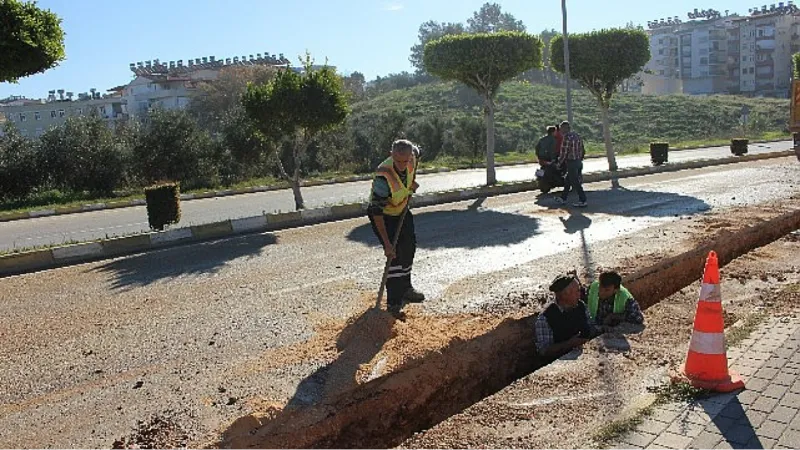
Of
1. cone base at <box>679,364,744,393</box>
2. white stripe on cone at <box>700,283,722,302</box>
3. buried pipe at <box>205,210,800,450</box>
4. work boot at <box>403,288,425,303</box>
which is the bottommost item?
buried pipe at <box>205,210,800,450</box>

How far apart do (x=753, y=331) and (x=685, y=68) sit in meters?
103

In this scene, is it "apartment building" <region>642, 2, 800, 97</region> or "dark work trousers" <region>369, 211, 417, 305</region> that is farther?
"apartment building" <region>642, 2, 800, 97</region>

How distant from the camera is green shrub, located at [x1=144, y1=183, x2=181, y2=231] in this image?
38.9 ft

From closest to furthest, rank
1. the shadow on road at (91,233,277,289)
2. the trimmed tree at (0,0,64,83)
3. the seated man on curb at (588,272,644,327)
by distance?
the seated man on curb at (588,272,644,327) → the trimmed tree at (0,0,64,83) → the shadow on road at (91,233,277,289)

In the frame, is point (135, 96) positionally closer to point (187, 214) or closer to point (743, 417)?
point (187, 214)

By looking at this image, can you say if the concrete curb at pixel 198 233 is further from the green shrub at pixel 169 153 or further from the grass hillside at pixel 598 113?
the grass hillside at pixel 598 113

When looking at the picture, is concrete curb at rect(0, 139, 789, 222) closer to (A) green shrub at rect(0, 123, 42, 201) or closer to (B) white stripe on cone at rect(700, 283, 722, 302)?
(A) green shrub at rect(0, 123, 42, 201)

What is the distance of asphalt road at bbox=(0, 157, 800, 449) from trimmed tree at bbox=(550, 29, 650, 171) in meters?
7.42

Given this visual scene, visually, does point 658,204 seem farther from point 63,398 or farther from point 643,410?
point 63,398

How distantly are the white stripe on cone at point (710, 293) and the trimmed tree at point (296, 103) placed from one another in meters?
10.6

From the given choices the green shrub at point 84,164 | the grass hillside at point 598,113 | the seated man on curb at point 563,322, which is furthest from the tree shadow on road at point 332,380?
the grass hillside at point 598,113

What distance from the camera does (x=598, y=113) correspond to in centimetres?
5512

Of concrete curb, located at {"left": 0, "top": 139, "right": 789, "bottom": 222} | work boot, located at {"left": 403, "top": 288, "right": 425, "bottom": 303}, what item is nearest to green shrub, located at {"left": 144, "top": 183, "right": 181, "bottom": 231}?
work boot, located at {"left": 403, "top": 288, "right": 425, "bottom": 303}

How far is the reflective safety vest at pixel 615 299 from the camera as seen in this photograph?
18.1ft
